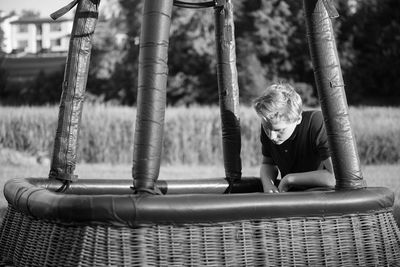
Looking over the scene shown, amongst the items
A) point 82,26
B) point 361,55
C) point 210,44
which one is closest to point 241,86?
point 210,44

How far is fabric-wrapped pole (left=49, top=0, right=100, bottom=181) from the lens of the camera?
3691mm

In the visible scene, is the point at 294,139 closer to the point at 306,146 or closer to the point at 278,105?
the point at 306,146

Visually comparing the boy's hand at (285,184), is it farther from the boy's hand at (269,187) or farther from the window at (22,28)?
the window at (22,28)

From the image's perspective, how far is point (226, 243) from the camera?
2.58m

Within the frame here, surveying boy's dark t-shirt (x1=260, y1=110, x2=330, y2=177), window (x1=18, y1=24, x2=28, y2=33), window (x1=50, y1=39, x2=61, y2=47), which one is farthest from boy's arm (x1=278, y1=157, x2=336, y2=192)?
window (x1=50, y1=39, x2=61, y2=47)

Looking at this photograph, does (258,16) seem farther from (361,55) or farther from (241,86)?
(361,55)

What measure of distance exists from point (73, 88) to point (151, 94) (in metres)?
1.19

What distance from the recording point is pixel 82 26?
3699mm

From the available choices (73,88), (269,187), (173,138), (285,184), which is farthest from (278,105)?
(173,138)

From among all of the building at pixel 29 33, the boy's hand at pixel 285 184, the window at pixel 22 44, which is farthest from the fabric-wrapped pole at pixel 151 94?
the window at pixel 22 44

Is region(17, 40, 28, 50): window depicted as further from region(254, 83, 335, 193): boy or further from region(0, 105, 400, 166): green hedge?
region(254, 83, 335, 193): boy

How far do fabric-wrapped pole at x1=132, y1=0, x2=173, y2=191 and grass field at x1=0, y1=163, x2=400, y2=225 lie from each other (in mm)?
5328

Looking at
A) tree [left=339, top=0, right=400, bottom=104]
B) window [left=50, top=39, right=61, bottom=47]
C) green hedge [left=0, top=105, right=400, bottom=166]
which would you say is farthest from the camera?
tree [left=339, top=0, right=400, bottom=104]

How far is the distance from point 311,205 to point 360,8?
2621 cm
